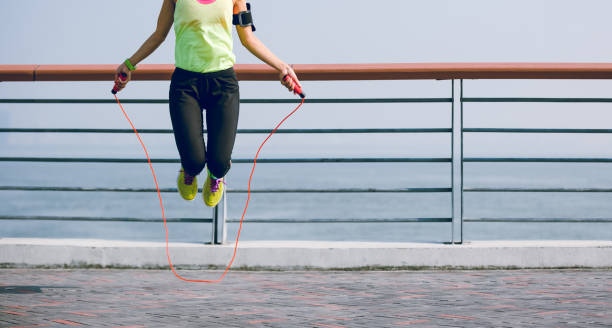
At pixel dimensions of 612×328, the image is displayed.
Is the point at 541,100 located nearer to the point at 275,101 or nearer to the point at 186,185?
the point at 275,101

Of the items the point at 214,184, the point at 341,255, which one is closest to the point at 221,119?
the point at 214,184

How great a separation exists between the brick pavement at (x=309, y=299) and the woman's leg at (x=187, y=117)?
0.73 metres

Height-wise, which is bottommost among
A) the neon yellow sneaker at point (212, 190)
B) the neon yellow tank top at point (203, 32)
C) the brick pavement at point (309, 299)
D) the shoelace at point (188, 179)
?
the brick pavement at point (309, 299)

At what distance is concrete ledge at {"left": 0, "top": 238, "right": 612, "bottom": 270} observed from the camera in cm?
497

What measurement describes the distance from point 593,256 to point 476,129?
3.53 feet

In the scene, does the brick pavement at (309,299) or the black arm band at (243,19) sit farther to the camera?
the black arm band at (243,19)

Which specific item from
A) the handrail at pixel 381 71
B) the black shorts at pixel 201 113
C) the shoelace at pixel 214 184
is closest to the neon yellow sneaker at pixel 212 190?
the shoelace at pixel 214 184

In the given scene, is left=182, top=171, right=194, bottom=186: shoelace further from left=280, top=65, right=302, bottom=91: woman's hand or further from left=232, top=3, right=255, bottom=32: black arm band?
left=232, top=3, right=255, bottom=32: black arm band

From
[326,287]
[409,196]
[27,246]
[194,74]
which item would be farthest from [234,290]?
[409,196]

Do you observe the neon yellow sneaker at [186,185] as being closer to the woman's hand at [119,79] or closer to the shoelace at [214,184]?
the shoelace at [214,184]

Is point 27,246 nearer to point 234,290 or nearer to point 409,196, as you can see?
point 234,290

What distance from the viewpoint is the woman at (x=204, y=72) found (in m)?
3.94

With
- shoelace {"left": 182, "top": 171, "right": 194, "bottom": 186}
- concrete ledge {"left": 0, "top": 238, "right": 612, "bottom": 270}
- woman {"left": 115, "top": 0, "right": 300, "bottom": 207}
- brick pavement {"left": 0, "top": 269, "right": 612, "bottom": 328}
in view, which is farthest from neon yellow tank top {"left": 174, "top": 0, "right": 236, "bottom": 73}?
concrete ledge {"left": 0, "top": 238, "right": 612, "bottom": 270}

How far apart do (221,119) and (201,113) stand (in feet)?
0.37
